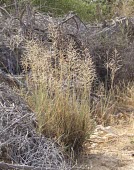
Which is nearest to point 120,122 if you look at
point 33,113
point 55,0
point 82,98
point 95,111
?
point 95,111

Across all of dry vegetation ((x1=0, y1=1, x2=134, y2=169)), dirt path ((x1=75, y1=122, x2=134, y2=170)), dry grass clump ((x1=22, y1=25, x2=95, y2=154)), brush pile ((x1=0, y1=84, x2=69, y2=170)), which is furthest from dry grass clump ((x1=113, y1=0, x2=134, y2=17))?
brush pile ((x1=0, y1=84, x2=69, y2=170))

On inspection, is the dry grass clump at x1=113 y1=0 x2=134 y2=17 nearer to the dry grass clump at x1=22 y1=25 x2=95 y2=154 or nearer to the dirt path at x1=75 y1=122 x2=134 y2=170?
the dirt path at x1=75 y1=122 x2=134 y2=170

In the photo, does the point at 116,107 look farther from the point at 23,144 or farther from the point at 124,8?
the point at 124,8

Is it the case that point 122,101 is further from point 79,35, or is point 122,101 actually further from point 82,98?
point 82,98

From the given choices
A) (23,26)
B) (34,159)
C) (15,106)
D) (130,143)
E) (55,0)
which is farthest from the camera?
(55,0)

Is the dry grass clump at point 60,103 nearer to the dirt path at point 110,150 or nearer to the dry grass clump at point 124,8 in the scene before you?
the dirt path at point 110,150

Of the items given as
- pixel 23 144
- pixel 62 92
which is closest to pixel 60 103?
pixel 62 92

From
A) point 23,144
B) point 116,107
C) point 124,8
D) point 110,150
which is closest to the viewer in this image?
point 23,144

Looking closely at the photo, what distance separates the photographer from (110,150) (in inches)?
174

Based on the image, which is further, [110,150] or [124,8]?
[124,8]

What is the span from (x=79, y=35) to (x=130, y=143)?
210cm

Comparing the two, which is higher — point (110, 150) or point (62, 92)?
point (62, 92)

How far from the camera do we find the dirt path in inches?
157

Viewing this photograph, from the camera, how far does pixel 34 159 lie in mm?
3480
